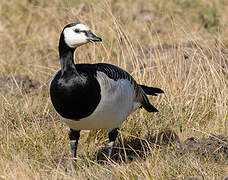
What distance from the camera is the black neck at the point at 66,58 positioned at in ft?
14.6

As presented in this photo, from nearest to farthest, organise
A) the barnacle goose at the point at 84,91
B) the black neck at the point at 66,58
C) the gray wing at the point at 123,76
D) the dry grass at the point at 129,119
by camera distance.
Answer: the dry grass at the point at 129,119 < the barnacle goose at the point at 84,91 < the black neck at the point at 66,58 < the gray wing at the point at 123,76

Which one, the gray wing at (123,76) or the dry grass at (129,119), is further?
the gray wing at (123,76)

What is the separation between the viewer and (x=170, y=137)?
5.05 m

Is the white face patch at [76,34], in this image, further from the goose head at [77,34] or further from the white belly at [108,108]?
the white belly at [108,108]

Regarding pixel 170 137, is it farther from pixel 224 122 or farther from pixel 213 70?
pixel 213 70

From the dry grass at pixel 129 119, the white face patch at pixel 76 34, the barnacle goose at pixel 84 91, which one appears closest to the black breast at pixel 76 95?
the barnacle goose at pixel 84 91

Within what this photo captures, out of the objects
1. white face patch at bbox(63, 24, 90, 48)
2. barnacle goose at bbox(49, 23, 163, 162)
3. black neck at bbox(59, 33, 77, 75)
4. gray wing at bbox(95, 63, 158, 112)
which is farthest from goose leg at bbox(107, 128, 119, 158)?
white face patch at bbox(63, 24, 90, 48)

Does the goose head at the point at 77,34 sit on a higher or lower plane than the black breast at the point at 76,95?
higher

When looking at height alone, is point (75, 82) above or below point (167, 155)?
above

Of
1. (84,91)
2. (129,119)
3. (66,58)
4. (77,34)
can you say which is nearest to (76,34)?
(77,34)

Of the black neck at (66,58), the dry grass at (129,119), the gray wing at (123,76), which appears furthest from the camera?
the gray wing at (123,76)

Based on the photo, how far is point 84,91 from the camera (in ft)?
14.3

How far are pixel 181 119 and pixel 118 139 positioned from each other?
67 centimetres

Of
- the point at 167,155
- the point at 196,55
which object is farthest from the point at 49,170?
the point at 196,55
